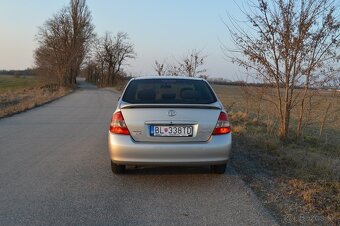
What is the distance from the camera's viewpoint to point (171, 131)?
5707mm

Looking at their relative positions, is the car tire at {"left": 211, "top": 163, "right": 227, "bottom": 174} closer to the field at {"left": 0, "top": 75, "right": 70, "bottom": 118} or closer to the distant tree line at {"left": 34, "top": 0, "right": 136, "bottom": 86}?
the field at {"left": 0, "top": 75, "right": 70, "bottom": 118}

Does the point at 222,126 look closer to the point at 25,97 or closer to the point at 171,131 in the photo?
the point at 171,131

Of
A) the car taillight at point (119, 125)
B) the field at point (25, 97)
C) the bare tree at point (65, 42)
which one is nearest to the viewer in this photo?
the car taillight at point (119, 125)

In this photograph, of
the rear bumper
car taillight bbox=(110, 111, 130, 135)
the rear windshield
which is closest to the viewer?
the rear bumper

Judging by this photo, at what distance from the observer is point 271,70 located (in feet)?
31.9

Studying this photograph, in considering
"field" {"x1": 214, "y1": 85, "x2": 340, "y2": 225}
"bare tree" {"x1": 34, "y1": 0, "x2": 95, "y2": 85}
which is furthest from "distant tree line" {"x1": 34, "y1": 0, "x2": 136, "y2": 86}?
"field" {"x1": 214, "y1": 85, "x2": 340, "y2": 225}

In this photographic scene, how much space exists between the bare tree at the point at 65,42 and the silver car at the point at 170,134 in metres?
53.3

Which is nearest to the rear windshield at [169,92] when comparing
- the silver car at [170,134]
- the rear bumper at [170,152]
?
the silver car at [170,134]

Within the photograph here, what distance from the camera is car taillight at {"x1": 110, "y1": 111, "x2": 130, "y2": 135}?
582 cm

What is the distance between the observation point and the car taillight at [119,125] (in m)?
5.82

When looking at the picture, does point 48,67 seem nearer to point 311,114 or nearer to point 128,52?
point 128,52

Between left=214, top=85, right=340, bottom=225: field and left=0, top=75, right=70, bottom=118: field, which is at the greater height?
left=214, top=85, right=340, bottom=225: field

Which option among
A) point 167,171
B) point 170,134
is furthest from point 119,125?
point 167,171

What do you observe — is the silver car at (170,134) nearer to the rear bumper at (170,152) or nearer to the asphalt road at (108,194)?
the rear bumper at (170,152)
